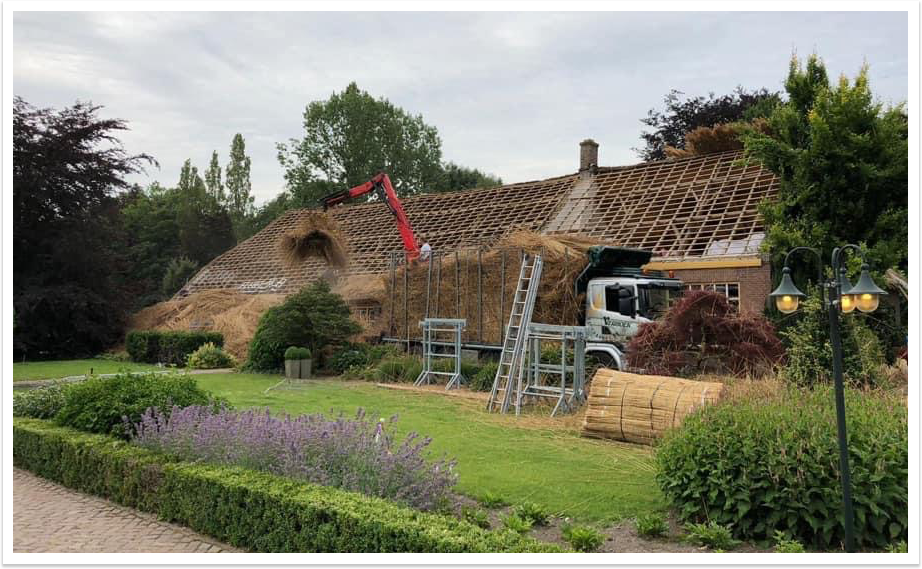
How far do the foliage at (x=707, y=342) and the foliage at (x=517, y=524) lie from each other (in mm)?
6166

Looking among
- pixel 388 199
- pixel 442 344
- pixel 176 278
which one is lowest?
pixel 442 344

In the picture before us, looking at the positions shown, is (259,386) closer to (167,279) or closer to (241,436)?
(241,436)

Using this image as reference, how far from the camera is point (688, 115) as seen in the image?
3712cm

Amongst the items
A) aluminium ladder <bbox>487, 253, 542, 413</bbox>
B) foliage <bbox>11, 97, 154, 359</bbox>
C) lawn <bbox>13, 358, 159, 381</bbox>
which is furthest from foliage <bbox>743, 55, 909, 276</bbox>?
foliage <bbox>11, 97, 154, 359</bbox>

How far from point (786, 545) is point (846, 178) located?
1310 cm

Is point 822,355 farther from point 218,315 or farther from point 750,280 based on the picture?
point 218,315

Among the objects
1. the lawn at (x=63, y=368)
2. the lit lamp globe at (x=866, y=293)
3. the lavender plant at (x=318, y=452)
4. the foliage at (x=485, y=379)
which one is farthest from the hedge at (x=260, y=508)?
the lawn at (x=63, y=368)

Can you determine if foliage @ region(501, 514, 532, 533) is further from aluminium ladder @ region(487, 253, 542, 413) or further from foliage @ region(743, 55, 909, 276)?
foliage @ region(743, 55, 909, 276)

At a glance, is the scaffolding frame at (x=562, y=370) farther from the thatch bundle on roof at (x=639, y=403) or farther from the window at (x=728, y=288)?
the window at (x=728, y=288)

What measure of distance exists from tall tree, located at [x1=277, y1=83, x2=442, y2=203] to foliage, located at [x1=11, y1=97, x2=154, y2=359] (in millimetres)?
20757

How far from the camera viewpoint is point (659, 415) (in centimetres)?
881

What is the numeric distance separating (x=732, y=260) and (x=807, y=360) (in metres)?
8.68

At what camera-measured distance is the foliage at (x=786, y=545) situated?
499cm

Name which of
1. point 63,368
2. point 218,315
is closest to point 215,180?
point 218,315
